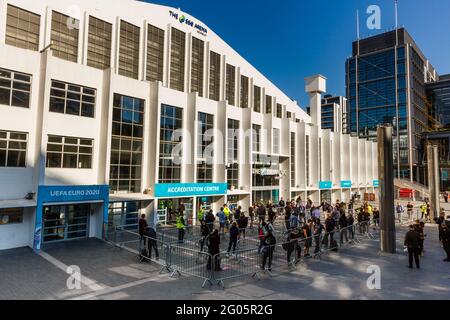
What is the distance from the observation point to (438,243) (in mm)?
17844

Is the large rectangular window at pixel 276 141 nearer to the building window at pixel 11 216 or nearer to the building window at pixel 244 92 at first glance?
the building window at pixel 244 92

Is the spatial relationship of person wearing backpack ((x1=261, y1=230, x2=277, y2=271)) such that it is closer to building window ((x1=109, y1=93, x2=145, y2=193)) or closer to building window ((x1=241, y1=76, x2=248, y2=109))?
building window ((x1=109, y1=93, x2=145, y2=193))

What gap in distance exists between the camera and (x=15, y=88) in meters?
16.7

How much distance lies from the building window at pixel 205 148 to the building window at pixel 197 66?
14.0 feet

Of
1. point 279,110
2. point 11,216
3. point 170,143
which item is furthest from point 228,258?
point 279,110

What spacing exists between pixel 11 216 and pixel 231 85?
2483 cm

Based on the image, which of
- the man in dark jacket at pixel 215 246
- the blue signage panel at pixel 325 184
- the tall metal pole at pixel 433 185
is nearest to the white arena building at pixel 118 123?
the blue signage panel at pixel 325 184

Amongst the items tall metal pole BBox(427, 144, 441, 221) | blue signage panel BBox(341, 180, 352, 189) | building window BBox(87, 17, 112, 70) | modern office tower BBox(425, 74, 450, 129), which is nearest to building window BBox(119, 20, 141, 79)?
building window BBox(87, 17, 112, 70)

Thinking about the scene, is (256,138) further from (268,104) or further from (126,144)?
(126,144)

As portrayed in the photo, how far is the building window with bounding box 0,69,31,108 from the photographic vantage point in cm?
1627

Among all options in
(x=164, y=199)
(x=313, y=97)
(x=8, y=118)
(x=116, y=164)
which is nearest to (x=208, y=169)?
(x=164, y=199)

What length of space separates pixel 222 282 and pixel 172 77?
2207cm

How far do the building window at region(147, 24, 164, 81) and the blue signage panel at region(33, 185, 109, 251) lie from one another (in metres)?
12.6

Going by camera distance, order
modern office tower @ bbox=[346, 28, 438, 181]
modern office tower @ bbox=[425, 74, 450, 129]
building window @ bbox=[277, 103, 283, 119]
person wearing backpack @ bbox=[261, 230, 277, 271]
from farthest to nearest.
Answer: modern office tower @ bbox=[425, 74, 450, 129] → modern office tower @ bbox=[346, 28, 438, 181] → building window @ bbox=[277, 103, 283, 119] → person wearing backpack @ bbox=[261, 230, 277, 271]
